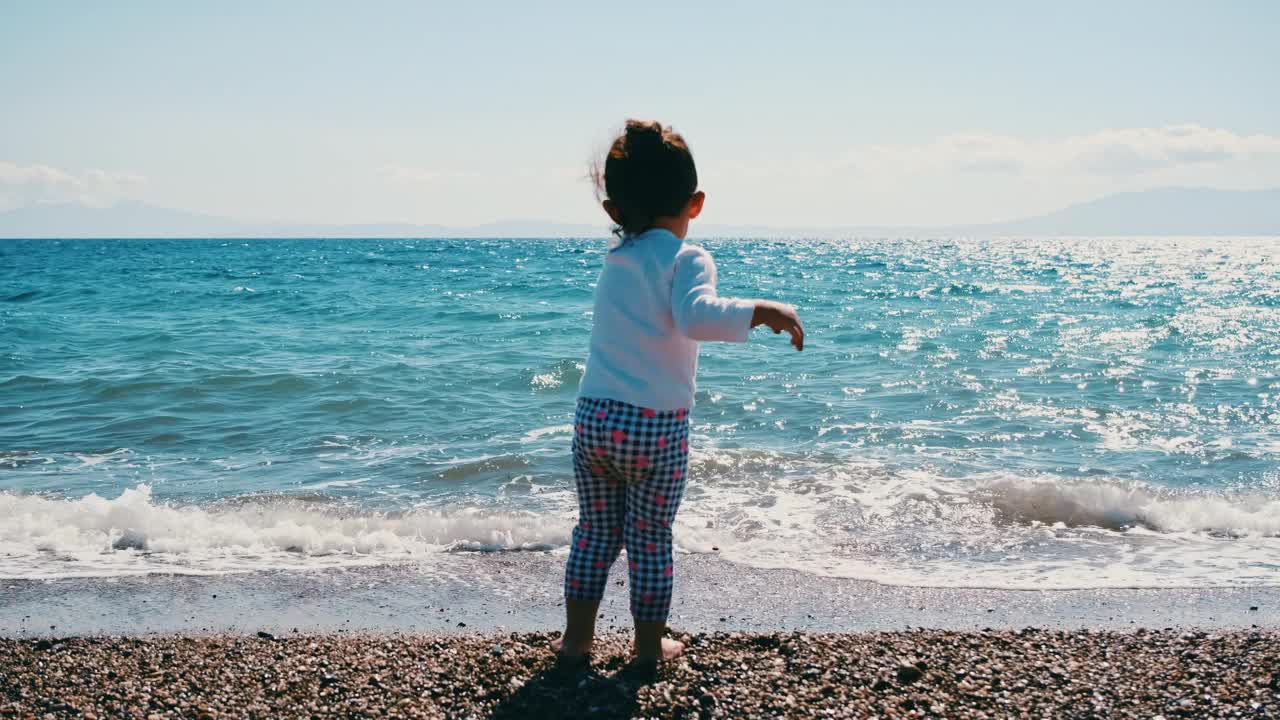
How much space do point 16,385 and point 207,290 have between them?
13.5m

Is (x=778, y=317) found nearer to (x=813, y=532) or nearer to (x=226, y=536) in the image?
(x=813, y=532)

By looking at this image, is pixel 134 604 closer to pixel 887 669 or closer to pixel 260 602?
pixel 260 602

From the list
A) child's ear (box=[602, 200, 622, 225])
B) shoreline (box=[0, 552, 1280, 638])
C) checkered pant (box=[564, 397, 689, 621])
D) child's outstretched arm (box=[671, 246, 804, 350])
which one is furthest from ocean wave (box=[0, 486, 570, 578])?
child's outstretched arm (box=[671, 246, 804, 350])

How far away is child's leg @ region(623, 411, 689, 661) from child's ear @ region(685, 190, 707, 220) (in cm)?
65

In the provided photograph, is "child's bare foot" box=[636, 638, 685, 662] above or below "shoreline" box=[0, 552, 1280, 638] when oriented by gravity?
above

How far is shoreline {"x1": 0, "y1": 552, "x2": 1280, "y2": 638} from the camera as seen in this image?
13.8ft

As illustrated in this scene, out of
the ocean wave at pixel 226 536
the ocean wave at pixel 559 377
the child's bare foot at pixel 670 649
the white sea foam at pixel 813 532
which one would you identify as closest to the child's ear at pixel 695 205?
the child's bare foot at pixel 670 649

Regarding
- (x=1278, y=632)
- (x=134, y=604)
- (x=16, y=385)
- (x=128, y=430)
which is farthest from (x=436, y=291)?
(x=1278, y=632)

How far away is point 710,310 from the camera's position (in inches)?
109

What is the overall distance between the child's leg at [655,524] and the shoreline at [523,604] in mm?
977

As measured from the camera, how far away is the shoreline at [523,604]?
420 centimetres

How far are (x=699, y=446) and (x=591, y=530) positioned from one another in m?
4.95

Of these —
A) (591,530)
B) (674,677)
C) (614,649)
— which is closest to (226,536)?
(614,649)

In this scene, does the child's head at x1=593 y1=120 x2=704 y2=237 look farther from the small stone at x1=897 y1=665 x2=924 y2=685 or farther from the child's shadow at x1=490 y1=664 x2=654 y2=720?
the small stone at x1=897 y1=665 x2=924 y2=685
